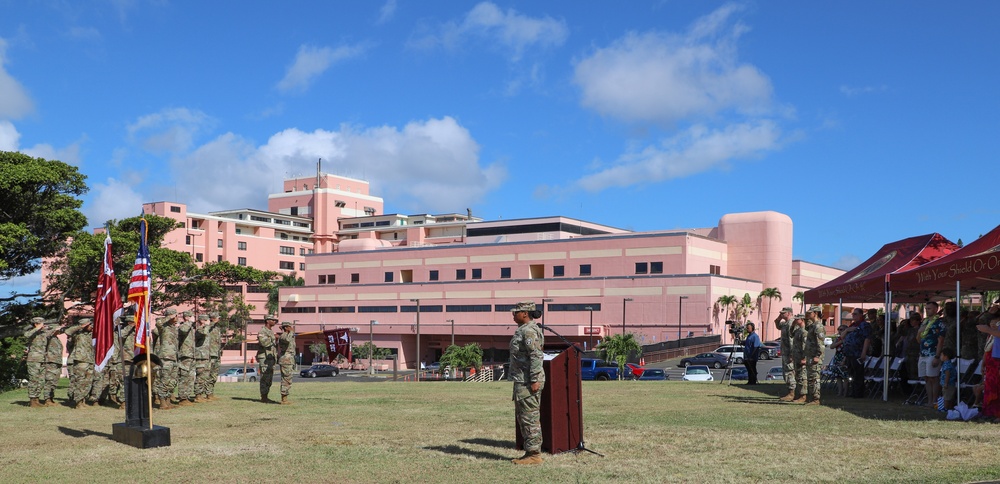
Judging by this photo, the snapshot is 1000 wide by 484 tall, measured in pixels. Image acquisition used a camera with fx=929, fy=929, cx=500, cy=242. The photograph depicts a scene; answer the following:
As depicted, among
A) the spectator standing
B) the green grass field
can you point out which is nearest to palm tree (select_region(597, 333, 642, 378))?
the spectator standing

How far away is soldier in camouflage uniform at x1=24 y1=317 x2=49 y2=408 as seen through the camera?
18.5 meters

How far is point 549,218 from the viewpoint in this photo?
102375mm

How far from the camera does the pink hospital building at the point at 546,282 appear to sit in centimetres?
8444

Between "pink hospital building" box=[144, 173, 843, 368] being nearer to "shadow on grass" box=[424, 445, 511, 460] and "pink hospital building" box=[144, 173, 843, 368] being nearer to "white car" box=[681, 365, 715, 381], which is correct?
"white car" box=[681, 365, 715, 381]

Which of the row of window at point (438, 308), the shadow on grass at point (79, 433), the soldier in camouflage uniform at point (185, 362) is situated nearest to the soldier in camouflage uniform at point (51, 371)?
the soldier in camouflage uniform at point (185, 362)

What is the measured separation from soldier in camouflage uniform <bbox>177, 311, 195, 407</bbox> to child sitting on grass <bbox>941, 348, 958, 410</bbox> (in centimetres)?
1385

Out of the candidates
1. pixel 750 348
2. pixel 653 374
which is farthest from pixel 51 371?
A: pixel 653 374

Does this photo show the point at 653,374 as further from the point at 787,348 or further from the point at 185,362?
the point at 185,362

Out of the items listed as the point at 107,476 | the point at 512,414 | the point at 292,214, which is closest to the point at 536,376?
the point at 107,476

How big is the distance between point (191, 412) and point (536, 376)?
29.5ft

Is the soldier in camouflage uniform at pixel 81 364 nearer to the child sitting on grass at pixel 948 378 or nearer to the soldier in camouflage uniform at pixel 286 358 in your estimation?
the soldier in camouflage uniform at pixel 286 358

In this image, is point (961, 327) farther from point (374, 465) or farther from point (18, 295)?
point (18, 295)

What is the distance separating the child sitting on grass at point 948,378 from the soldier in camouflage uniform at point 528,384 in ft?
25.4

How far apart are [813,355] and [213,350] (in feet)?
41.0
